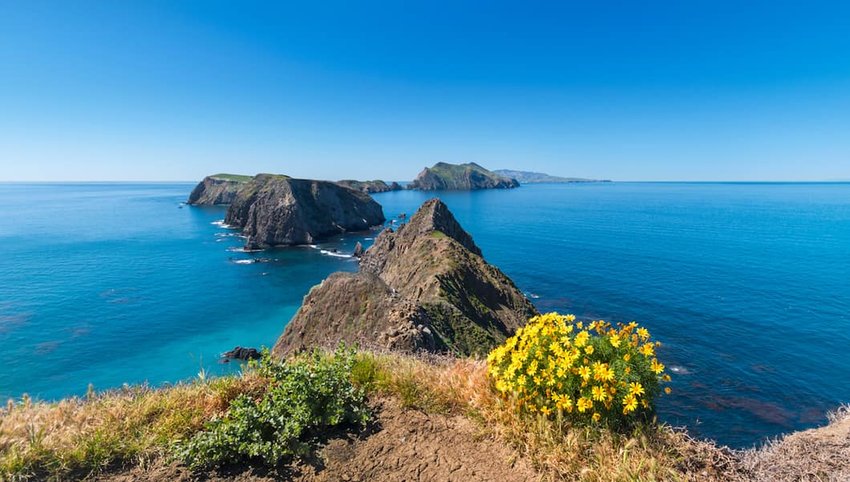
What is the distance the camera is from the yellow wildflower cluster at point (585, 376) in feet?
18.0

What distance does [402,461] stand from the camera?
19.3 ft

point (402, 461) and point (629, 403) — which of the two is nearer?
point (629, 403)

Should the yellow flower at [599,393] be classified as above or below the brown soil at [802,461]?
above

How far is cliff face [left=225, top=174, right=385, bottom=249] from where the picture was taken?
341ft

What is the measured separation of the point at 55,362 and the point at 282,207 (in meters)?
71.3

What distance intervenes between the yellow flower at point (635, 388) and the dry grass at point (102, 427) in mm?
6512

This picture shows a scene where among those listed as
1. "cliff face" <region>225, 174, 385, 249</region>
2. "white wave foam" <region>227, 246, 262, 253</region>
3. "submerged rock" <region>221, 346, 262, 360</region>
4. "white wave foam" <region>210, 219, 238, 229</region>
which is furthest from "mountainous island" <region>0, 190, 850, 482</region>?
"white wave foam" <region>210, 219, 238, 229</region>

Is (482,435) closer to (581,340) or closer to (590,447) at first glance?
(590,447)

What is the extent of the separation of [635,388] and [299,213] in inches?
4339

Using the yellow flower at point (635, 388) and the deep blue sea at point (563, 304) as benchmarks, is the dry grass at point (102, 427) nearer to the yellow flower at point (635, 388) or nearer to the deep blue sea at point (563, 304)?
the deep blue sea at point (563, 304)

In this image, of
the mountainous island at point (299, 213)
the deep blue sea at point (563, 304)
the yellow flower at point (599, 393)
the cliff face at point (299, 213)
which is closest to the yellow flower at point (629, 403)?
the yellow flower at point (599, 393)

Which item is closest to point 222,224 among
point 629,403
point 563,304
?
point 563,304

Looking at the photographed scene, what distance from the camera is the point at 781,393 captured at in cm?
3231

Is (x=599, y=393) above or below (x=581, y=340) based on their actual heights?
below
